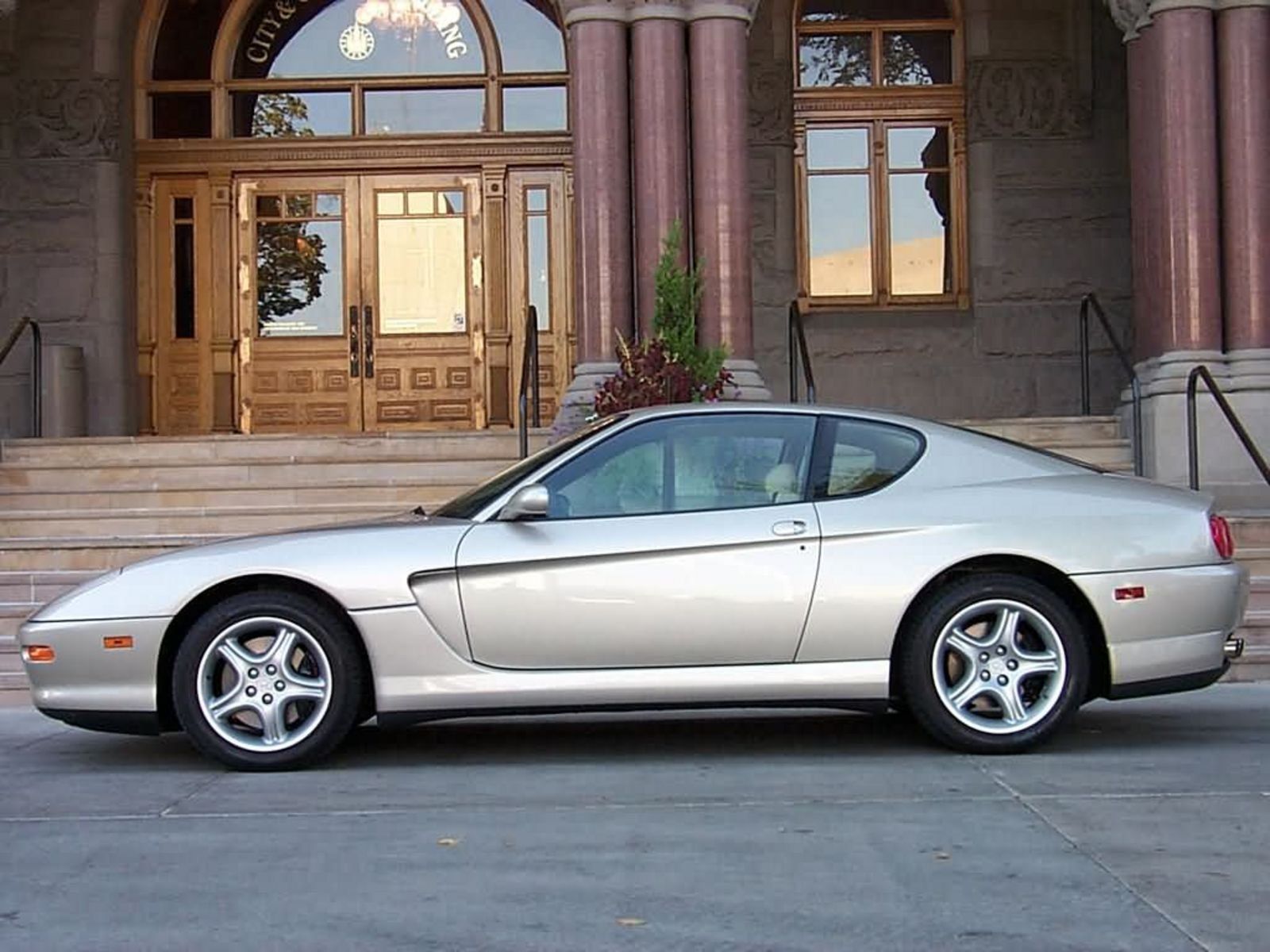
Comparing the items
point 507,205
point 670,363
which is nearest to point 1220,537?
point 670,363

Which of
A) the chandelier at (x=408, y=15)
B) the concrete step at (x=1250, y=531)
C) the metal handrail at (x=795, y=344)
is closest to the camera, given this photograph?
the concrete step at (x=1250, y=531)

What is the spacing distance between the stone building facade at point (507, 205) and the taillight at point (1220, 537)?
816cm

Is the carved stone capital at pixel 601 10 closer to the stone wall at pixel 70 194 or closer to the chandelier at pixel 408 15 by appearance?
the chandelier at pixel 408 15

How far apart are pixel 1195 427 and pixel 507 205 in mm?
6954

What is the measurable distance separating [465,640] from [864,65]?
1097 centimetres

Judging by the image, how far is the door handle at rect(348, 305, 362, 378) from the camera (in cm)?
1606

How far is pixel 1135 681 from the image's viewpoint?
654cm

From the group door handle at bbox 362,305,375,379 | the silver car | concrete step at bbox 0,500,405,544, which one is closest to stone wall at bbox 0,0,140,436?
door handle at bbox 362,305,375,379

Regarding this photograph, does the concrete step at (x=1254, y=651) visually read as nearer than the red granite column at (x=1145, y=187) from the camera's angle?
Yes

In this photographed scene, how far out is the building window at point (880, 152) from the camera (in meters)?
15.9

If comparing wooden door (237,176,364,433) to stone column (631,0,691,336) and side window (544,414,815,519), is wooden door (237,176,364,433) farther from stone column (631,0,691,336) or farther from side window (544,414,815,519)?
side window (544,414,815,519)

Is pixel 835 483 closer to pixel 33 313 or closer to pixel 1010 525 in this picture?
pixel 1010 525

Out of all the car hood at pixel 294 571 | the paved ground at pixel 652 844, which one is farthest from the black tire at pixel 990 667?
the car hood at pixel 294 571

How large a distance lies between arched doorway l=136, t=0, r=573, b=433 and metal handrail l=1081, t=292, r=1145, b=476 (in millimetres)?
4592
